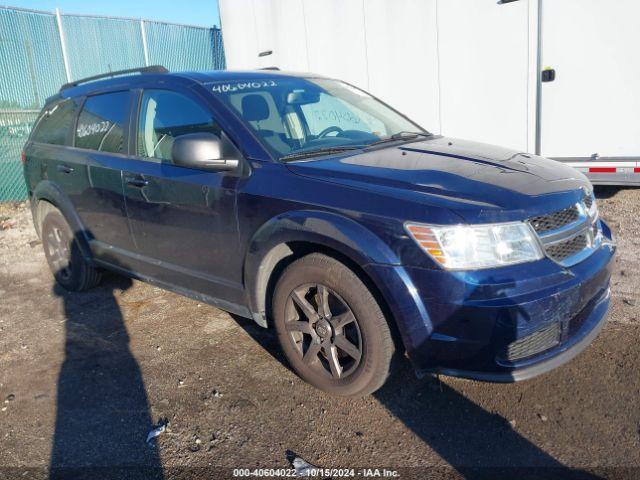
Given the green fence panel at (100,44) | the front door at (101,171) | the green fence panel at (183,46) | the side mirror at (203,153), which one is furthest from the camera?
the green fence panel at (183,46)

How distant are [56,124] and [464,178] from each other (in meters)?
3.83

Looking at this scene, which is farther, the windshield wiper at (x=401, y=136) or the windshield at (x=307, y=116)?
the windshield wiper at (x=401, y=136)

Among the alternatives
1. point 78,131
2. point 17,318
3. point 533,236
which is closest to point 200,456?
point 533,236

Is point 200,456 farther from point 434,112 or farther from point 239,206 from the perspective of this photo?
point 434,112

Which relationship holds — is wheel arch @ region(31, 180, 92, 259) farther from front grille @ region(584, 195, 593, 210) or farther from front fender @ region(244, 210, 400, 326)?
front grille @ region(584, 195, 593, 210)

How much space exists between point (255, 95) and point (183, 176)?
2.41 ft

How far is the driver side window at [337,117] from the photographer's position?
3896 mm

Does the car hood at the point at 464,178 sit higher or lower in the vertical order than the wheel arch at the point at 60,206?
higher

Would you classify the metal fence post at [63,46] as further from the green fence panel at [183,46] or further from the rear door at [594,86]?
the rear door at [594,86]

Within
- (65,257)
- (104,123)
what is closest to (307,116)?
(104,123)

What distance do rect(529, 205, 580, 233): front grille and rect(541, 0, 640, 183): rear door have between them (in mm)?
3578

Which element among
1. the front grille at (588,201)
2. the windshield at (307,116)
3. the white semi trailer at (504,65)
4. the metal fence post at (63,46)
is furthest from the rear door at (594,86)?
the metal fence post at (63,46)

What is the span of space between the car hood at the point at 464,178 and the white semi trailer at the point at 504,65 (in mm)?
3011

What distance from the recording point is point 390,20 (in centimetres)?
725
